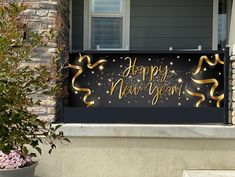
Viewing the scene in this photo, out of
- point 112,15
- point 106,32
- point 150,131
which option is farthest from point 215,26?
point 150,131

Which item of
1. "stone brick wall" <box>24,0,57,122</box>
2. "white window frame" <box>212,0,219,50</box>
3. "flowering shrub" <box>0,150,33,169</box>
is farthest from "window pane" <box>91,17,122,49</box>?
"flowering shrub" <box>0,150,33,169</box>

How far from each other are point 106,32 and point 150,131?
230 cm

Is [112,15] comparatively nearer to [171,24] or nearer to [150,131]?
[171,24]

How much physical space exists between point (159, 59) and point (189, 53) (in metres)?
0.43

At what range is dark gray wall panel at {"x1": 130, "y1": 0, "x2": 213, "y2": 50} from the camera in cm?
661

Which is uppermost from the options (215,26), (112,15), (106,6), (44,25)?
(106,6)

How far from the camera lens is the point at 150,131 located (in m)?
5.07

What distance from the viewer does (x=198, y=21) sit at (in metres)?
6.62

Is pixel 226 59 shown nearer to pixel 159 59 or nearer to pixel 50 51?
Result: pixel 159 59

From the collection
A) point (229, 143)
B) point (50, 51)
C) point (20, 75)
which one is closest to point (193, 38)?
point (229, 143)

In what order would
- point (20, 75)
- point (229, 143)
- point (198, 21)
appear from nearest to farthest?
1. point (20, 75)
2. point (229, 143)
3. point (198, 21)

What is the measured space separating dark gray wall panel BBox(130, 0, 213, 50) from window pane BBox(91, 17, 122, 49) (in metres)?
0.23

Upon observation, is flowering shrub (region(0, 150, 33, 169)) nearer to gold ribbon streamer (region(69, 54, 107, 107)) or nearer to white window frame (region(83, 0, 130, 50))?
gold ribbon streamer (region(69, 54, 107, 107))

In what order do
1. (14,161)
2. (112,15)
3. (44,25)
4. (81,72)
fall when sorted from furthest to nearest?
(112,15) < (81,72) < (44,25) < (14,161)
